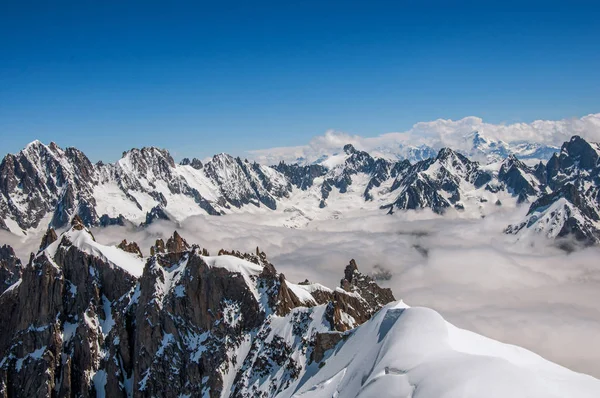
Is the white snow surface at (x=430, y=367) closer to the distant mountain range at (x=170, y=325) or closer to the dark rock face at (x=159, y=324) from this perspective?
the distant mountain range at (x=170, y=325)

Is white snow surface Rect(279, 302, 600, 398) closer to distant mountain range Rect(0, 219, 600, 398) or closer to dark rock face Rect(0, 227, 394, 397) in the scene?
distant mountain range Rect(0, 219, 600, 398)

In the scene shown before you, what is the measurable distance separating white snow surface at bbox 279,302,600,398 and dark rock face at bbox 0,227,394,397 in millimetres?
39874

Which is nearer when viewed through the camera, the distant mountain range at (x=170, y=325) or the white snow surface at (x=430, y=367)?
the white snow surface at (x=430, y=367)

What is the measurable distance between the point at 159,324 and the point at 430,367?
392 ft

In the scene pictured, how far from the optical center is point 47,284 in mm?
165125

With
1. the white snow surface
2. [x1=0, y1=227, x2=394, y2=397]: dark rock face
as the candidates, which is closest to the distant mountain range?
[x1=0, y1=227, x2=394, y2=397]: dark rock face

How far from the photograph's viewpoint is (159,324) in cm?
14812

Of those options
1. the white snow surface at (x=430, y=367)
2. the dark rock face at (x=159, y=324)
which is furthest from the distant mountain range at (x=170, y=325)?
the white snow surface at (x=430, y=367)

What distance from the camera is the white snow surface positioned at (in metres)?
41.8

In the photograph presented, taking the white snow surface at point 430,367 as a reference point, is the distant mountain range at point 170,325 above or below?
below

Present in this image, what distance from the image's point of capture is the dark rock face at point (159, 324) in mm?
130625

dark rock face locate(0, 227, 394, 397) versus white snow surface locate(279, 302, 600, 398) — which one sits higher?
white snow surface locate(279, 302, 600, 398)

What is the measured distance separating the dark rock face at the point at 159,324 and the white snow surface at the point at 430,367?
3987cm

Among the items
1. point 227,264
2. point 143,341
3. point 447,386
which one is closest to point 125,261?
point 143,341
